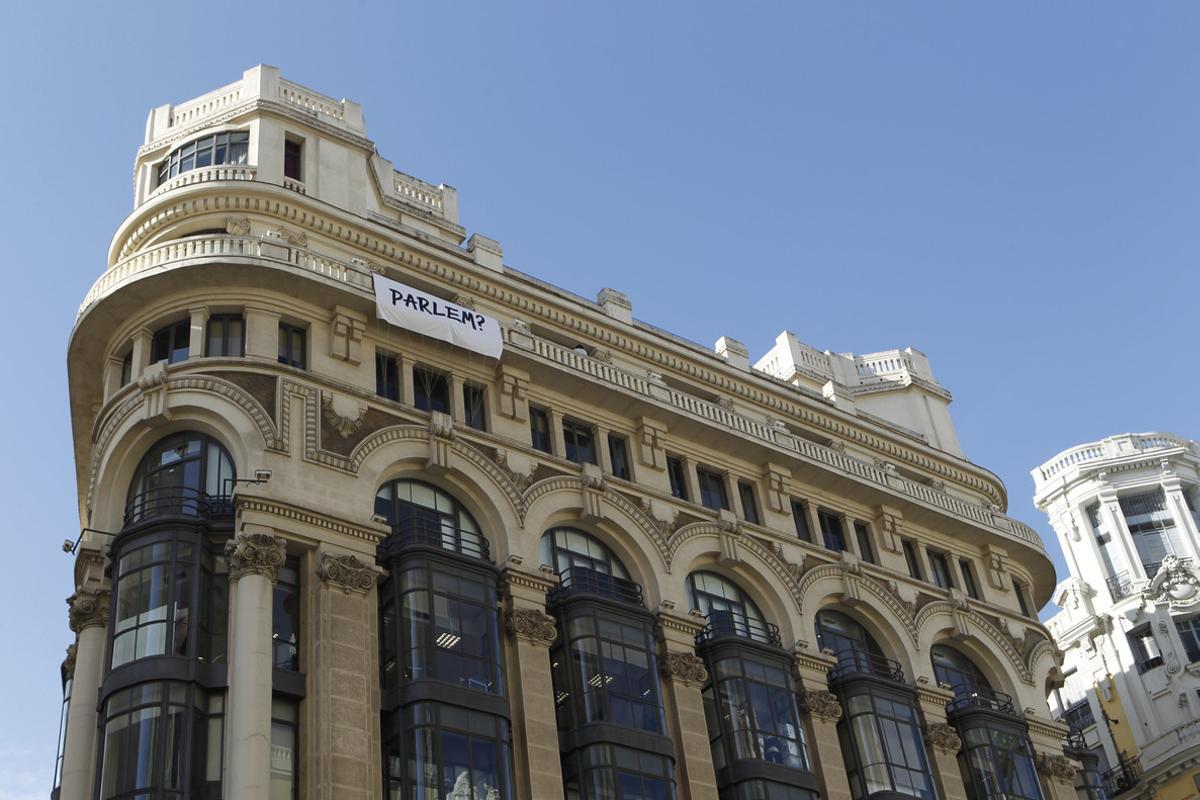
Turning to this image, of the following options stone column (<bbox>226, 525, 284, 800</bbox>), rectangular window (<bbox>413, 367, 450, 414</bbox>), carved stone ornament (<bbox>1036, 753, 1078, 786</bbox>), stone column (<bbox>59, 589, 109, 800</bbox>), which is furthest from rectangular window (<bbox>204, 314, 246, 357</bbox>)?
carved stone ornament (<bbox>1036, 753, 1078, 786</bbox>)

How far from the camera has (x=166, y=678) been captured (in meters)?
38.0

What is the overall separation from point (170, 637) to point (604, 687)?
1267 cm

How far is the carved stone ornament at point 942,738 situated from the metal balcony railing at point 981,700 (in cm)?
188

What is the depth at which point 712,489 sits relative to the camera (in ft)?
179

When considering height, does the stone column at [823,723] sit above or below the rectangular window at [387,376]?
below

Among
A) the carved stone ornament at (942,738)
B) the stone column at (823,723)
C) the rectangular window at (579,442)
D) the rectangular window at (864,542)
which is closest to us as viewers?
the stone column at (823,723)

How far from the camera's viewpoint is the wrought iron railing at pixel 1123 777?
73312mm

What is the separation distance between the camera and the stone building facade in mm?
39562

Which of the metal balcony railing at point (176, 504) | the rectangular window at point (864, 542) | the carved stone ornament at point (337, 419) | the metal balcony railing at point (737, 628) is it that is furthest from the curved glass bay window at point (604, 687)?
the rectangular window at point (864, 542)

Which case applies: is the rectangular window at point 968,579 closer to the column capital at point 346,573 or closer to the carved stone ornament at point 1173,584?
the carved stone ornament at point 1173,584

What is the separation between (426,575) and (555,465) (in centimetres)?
835

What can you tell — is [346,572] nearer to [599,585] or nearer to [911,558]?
[599,585]

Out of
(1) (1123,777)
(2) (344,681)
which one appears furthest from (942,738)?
(1) (1123,777)

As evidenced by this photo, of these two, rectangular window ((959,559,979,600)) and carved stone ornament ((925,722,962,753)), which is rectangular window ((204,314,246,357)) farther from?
rectangular window ((959,559,979,600))
